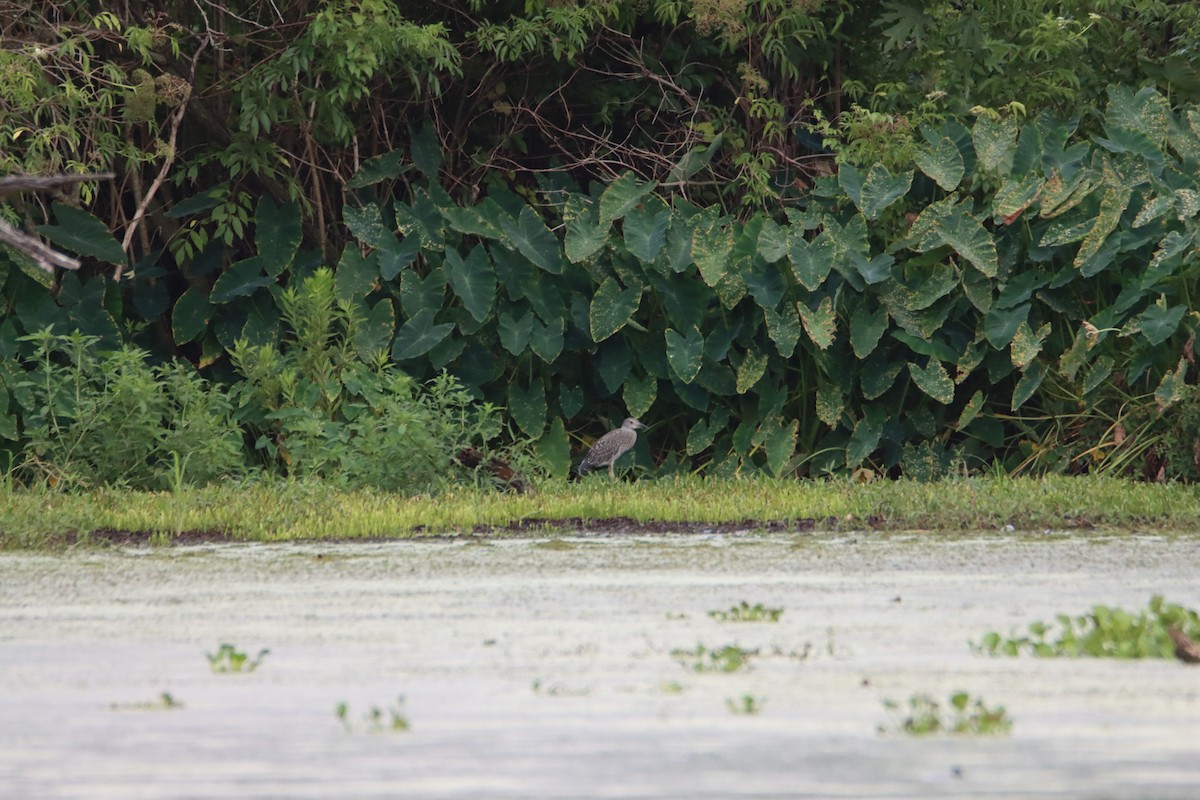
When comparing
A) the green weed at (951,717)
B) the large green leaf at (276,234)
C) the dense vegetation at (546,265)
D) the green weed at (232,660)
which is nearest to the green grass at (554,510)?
the dense vegetation at (546,265)

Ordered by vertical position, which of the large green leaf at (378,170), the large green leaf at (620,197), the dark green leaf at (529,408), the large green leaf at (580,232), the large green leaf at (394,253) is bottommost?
the dark green leaf at (529,408)

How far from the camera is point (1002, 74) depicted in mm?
12023

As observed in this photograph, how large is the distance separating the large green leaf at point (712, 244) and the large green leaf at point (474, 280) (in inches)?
51.6

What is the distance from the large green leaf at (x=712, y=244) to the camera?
9.68 meters

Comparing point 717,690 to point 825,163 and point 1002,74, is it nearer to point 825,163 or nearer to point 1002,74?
point 825,163

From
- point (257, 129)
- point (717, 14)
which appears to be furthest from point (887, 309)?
point (257, 129)

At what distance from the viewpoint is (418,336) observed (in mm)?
9758

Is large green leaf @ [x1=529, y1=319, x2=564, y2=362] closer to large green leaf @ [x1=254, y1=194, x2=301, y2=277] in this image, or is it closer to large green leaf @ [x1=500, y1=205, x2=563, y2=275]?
large green leaf @ [x1=500, y1=205, x2=563, y2=275]

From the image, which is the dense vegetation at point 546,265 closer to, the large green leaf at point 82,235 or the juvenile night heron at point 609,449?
the large green leaf at point 82,235

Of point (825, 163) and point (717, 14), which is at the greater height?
point (717, 14)

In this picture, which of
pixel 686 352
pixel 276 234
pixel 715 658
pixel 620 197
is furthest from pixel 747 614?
pixel 276 234

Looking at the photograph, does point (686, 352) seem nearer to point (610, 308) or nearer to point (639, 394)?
point (639, 394)

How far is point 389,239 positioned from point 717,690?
6491 millimetres

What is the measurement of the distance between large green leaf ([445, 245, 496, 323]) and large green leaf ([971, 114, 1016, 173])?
126 inches
